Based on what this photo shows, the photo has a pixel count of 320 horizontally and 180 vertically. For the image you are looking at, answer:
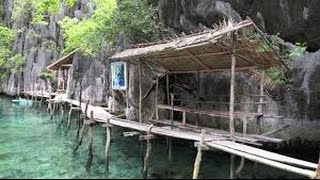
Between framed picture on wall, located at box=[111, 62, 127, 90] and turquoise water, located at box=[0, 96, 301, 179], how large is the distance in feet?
8.36

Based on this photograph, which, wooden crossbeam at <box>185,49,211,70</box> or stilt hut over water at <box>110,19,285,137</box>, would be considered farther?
wooden crossbeam at <box>185,49,211,70</box>

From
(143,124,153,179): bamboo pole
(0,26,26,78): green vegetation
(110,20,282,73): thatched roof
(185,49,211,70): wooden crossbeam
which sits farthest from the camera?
(0,26,26,78): green vegetation

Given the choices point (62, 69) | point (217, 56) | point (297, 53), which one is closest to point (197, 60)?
point (217, 56)

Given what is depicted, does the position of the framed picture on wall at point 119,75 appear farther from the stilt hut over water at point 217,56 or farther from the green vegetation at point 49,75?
the green vegetation at point 49,75

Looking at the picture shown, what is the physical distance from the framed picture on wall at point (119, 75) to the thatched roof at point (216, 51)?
1078 millimetres

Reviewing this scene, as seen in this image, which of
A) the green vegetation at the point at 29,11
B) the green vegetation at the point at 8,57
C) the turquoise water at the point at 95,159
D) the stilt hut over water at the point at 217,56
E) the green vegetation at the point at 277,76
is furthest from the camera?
the green vegetation at the point at 8,57

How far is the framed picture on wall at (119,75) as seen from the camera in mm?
19094

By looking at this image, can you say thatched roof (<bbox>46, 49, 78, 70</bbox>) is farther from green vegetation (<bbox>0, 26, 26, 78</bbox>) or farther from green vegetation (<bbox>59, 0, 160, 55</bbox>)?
green vegetation (<bbox>0, 26, 26, 78</bbox>)

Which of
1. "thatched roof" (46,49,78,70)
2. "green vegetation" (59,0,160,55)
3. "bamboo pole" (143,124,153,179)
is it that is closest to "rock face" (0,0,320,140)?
"green vegetation" (59,0,160,55)

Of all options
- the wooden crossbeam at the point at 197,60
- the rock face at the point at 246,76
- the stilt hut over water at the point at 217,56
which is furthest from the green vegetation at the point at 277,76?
the wooden crossbeam at the point at 197,60

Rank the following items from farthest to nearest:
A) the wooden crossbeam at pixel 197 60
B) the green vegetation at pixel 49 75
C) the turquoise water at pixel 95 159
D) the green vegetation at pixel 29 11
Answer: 1. the green vegetation at pixel 29 11
2. the green vegetation at pixel 49 75
3. the wooden crossbeam at pixel 197 60
4. the turquoise water at pixel 95 159

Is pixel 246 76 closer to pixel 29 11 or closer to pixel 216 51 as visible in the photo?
pixel 216 51

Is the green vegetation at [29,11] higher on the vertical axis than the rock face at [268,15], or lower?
higher

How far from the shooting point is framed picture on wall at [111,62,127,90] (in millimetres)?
19094
